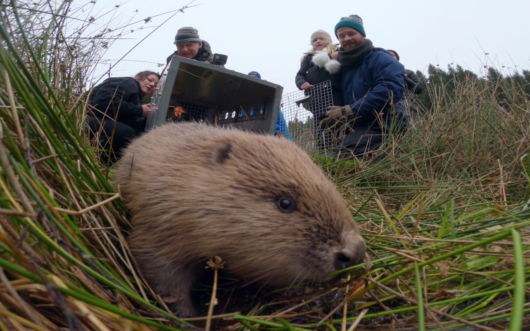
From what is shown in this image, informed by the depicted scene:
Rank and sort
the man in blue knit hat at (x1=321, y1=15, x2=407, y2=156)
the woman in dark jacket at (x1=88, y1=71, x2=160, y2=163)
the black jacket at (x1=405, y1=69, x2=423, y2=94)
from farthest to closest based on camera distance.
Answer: the black jacket at (x1=405, y1=69, x2=423, y2=94)
the man in blue knit hat at (x1=321, y1=15, x2=407, y2=156)
the woman in dark jacket at (x1=88, y1=71, x2=160, y2=163)

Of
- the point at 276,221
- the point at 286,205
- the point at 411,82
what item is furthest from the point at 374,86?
the point at 276,221

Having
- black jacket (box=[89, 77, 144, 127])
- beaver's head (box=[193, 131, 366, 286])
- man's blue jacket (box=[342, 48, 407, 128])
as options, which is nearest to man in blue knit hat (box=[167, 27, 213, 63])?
black jacket (box=[89, 77, 144, 127])

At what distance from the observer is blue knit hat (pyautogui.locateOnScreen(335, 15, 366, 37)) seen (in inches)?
287

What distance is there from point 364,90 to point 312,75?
150 centimetres

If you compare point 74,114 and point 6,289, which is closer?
point 6,289

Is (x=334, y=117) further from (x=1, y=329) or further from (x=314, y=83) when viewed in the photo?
(x=1, y=329)

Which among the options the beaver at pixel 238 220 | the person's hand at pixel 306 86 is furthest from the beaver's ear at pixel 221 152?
the person's hand at pixel 306 86

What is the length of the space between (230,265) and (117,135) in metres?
4.18

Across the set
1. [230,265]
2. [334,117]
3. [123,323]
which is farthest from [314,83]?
[123,323]

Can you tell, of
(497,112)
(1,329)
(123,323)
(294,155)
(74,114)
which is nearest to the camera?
(1,329)

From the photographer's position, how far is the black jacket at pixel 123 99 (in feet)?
17.8

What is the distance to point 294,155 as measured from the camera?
252 cm

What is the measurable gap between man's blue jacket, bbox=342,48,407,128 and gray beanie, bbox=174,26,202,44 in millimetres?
3150

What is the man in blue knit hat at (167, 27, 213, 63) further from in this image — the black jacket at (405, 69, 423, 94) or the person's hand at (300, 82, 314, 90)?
the black jacket at (405, 69, 423, 94)
